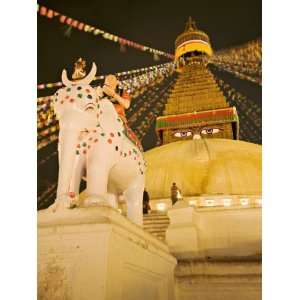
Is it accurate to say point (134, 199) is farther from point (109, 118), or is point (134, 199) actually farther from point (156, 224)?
point (156, 224)

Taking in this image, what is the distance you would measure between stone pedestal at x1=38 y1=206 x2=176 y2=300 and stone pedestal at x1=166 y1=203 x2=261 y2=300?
93 cm

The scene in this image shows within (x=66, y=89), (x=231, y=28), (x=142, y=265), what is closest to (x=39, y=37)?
(x=66, y=89)

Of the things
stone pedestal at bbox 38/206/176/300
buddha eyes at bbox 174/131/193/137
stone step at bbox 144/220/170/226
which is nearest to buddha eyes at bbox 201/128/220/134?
buddha eyes at bbox 174/131/193/137

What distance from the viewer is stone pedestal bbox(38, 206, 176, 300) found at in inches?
86.3

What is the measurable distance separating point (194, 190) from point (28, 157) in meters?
3.55

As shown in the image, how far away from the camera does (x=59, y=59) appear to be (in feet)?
11.4

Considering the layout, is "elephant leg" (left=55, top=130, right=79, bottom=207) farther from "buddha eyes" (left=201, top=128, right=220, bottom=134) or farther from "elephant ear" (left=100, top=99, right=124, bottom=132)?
"buddha eyes" (left=201, top=128, right=220, bottom=134)

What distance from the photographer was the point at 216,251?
3834 millimetres

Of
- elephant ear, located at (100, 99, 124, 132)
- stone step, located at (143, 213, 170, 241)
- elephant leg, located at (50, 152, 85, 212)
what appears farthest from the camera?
stone step, located at (143, 213, 170, 241)

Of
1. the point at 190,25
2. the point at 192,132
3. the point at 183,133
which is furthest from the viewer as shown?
the point at 183,133

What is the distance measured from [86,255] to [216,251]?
186 centimetres

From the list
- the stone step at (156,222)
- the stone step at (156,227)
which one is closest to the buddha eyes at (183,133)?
the stone step at (156,222)

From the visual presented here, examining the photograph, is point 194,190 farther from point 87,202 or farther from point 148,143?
point 87,202

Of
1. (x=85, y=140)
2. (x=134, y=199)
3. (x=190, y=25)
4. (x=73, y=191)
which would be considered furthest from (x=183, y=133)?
(x=73, y=191)
